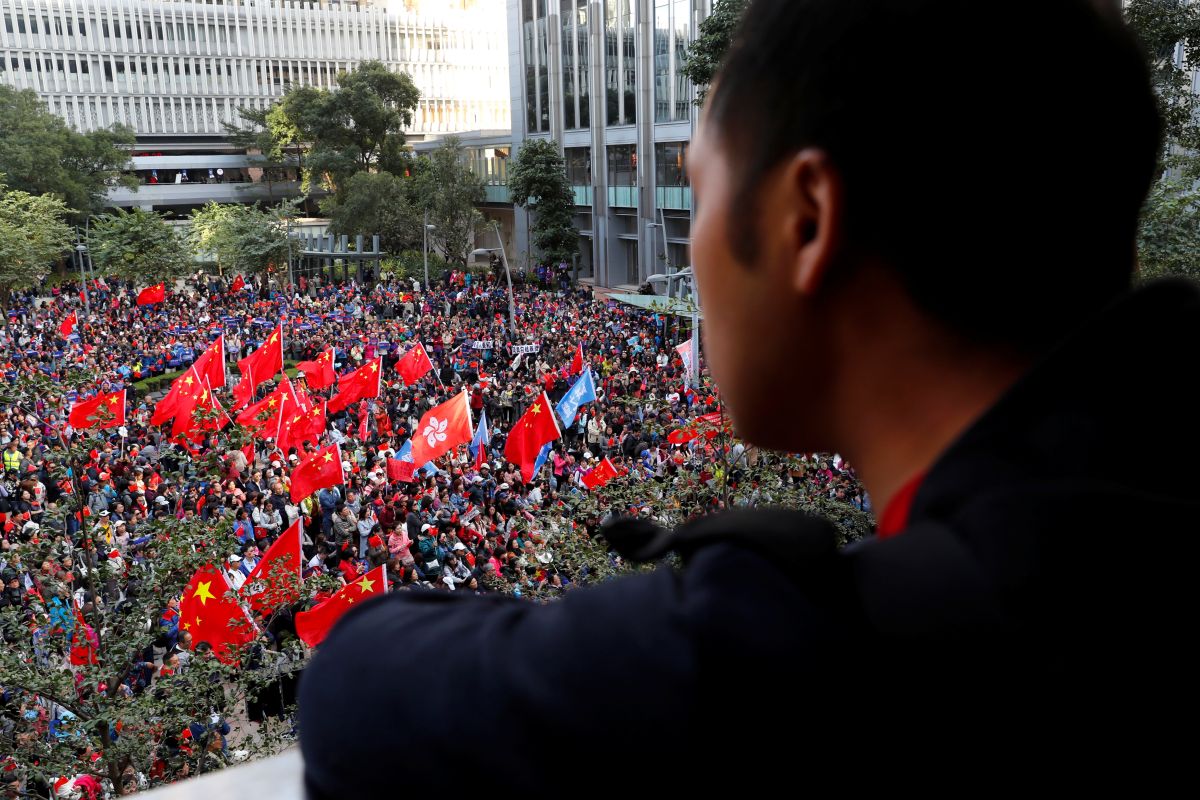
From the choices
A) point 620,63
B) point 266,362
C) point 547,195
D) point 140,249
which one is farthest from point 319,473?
point 140,249

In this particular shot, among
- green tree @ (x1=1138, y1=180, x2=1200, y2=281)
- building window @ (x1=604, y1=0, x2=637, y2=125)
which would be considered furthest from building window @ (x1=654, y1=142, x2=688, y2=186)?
green tree @ (x1=1138, y1=180, x2=1200, y2=281)

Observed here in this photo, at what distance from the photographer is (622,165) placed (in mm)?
42719

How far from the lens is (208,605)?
7.12 meters

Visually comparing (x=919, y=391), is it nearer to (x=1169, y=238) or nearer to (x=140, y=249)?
(x=1169, y=238)

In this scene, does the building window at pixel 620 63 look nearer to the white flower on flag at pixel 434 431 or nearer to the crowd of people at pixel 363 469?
the crowd of people at pixel 363 469

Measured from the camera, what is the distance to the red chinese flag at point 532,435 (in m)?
13.3

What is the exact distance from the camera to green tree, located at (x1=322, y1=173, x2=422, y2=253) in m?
43.1

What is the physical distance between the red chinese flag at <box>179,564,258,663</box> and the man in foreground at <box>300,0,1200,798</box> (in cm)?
698

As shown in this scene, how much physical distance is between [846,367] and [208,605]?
7.14 meters

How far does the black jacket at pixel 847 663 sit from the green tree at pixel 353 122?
49.0m

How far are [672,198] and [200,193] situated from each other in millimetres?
33837

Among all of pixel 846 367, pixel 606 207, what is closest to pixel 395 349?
pixel 606 207

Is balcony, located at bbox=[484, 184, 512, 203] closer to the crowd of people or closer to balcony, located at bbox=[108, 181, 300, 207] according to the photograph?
balcony, located at bbox=[108, 181, 300, 207]

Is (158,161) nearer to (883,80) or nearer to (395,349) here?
(395,349)
